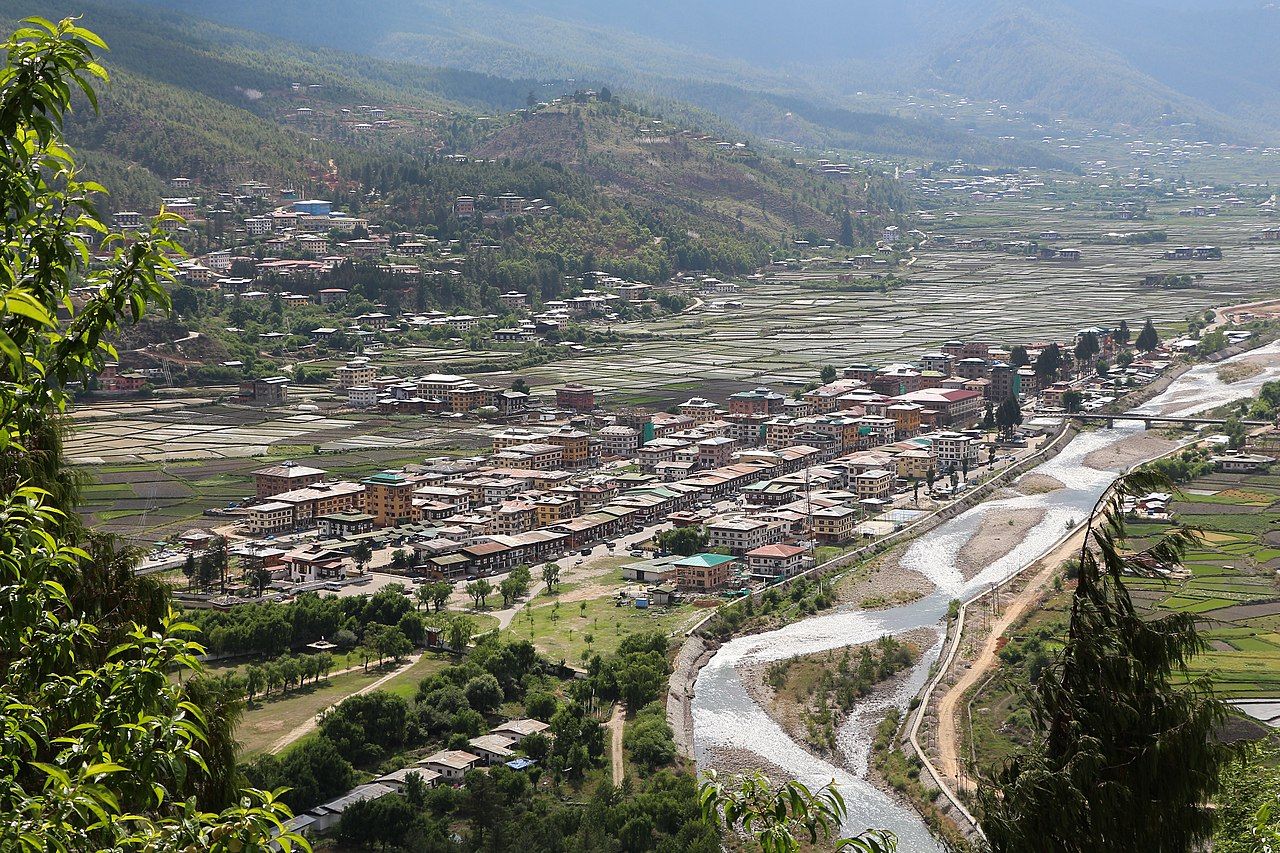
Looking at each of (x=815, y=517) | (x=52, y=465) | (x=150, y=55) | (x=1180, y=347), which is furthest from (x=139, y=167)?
(x=52, y=465)

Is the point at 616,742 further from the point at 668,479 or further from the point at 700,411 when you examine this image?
the point at 700,411

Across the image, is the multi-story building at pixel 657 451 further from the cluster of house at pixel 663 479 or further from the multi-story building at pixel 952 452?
the multi-story building at pixel 952 452

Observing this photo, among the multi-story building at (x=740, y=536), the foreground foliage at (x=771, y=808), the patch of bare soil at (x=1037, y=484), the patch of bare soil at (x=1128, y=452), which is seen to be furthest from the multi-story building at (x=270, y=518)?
the foreground foliage at (x=771, y=808)

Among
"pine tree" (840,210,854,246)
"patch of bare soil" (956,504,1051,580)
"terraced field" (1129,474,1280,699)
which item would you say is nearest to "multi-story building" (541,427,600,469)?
"patch of bare soil" (956,504,1051,580)

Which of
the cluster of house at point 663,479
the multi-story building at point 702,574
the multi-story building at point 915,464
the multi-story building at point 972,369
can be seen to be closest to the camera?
the multi-story building at point 702,574

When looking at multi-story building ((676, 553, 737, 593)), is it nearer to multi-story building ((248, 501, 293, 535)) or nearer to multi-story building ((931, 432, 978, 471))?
multi-story building ((248, 501, 293, 535))

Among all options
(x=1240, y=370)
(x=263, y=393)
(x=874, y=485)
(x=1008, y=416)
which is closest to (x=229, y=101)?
(x=263, y=393)

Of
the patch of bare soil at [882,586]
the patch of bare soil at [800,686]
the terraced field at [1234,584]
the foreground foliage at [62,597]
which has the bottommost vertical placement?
the patch of bare soil at [882,586]
